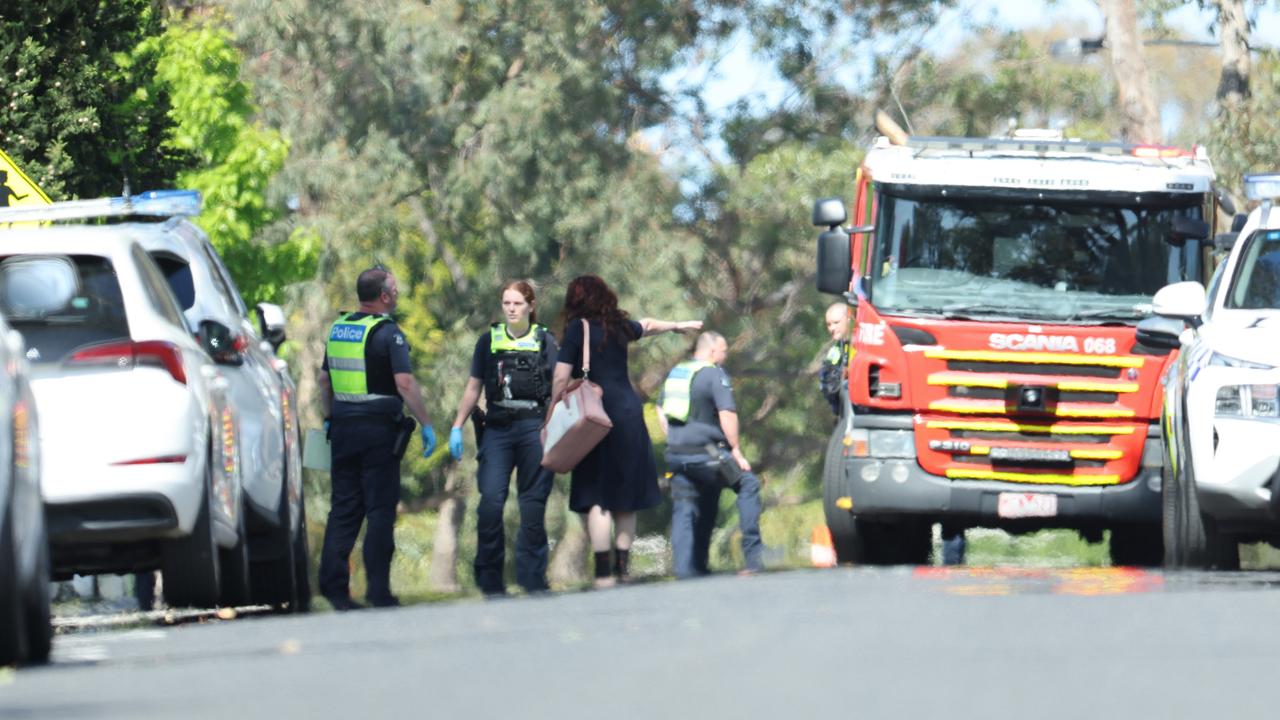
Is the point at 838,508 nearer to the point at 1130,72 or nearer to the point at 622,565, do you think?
the point at 622,565

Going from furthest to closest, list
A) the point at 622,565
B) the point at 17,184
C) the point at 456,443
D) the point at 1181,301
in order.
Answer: the point at 17,184 → the point at 456,443 → the point at 622,565 → the point at 1181,301

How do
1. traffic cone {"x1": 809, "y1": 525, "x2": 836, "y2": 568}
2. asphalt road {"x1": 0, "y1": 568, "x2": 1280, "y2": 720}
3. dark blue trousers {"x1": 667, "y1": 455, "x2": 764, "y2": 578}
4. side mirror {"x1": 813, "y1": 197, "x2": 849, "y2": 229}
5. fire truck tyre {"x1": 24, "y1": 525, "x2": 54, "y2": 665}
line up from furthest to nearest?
1. traffic cone {"x1": 809, "y1": 525, "x2": 836, "y2": 568}
2. dark blue trousers {"x1": 667, "y1": 455, "x2": 764, "y2": 578}
3. side mirror {"x1": 813, "y1": 197, "x2": 849, "y2": 229}
4. fire truck tyre {"x1": 24, "y1": 525, "x2": 54, "y2": 665}
5. asphalt road {"x1": 0, "y1": 568, "x2": 1280, "y2": 720}

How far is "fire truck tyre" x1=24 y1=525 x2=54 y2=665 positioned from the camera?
331 inches

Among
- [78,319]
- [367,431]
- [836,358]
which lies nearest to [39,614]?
[78,319]

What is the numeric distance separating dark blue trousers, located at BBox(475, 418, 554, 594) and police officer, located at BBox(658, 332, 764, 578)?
2563 mm

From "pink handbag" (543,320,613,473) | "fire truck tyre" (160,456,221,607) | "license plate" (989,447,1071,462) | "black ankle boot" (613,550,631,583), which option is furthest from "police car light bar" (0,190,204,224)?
"license plate" (989,447,1071,462)

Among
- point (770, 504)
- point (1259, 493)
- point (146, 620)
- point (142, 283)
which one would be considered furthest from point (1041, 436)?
point (770, 504)

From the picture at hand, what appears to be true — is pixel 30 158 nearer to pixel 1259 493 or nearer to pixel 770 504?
pixel 1259 493

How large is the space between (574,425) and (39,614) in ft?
18.5

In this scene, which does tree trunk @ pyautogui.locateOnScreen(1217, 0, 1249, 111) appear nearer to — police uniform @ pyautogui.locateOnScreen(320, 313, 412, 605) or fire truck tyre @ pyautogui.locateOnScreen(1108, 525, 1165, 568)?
fire truck tyre @ pyautogui.locateOnScreen(1108, 525, 1165, 568)

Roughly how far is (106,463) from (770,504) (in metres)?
35.6

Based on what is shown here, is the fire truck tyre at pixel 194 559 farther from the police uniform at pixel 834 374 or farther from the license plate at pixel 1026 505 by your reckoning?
the police uniform at pixel 834 374

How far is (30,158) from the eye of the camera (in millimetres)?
20281

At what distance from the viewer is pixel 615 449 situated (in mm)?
14492
